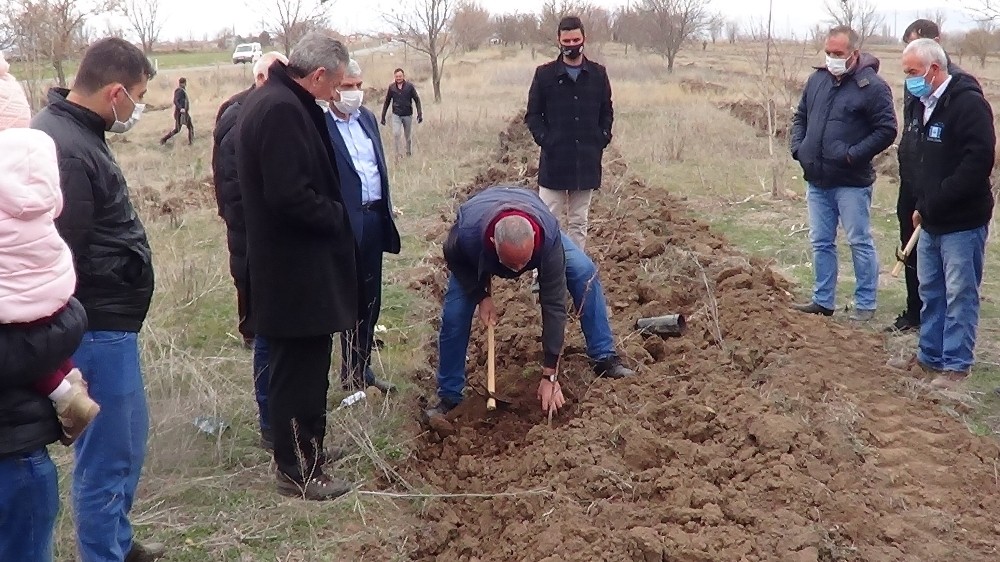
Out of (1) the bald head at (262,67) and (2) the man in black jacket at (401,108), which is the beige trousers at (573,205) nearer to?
(1) the bald head at (262,67)

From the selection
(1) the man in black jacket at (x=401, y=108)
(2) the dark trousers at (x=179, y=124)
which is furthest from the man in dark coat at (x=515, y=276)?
(2) the dark trousers at (x=179, y=124)

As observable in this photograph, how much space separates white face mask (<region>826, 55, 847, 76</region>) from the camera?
569cm

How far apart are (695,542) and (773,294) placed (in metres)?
3.43

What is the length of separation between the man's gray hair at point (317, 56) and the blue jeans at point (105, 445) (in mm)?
1246

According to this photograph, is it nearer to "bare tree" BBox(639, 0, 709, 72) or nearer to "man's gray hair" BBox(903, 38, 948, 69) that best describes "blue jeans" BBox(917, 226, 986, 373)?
"man's gray hair" BBox(903, 38, 948, 69)

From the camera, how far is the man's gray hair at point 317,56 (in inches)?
135

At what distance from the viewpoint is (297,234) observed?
136 inches

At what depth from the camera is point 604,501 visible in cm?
372

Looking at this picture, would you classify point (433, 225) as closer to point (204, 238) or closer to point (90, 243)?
point (204, 238)

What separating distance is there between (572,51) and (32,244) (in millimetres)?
4870

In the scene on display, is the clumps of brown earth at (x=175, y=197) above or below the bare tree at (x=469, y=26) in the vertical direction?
below

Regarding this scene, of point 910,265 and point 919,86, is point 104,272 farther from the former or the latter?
point 910,265

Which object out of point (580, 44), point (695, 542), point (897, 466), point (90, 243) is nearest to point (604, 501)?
point (695, 542)

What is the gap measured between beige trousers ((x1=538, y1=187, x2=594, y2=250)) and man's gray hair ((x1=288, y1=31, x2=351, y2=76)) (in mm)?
3369
